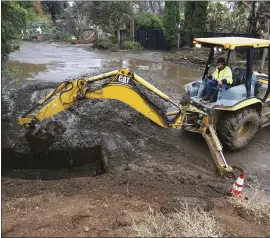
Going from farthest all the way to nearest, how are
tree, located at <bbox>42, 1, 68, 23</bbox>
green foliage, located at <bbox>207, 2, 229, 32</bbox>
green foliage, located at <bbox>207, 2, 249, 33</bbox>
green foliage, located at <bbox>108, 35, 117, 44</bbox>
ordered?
tree, located at <bbox>42, 1, 68, 23</bbox>
green foliage, located at <bbox>108, 35, 117, 44</bbox>
green foliage, located at <bbox>207, 2, 229, 32</bbox>
green foliage, located at <bbox>207, 2, 249, 33</bbox>

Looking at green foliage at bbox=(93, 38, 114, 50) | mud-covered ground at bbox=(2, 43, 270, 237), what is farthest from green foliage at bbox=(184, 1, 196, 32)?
mud-covered ground at bbox=(2, 43, 270, 237)

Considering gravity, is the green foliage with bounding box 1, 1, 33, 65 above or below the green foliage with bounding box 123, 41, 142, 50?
above

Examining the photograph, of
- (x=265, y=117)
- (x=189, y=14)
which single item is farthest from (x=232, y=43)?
(x=189, y=14)

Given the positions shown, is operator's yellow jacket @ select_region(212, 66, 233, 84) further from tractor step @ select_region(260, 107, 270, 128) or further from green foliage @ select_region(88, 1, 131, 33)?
green foliage @ select_region(88, 1, 131, 33)

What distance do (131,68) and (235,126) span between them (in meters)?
9.24

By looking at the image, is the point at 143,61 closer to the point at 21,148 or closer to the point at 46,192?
the point at 21,148

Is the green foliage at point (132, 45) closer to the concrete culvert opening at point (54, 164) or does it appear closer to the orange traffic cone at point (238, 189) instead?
the concrete culvert opening at point (54, 164)

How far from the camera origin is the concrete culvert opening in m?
6.68

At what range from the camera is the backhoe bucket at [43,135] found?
643cm

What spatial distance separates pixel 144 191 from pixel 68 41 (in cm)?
2191

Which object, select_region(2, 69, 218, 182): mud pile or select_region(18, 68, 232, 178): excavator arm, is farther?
select_region(2, 69, 218, 182): mud pile

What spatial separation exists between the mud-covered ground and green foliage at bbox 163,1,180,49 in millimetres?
11841

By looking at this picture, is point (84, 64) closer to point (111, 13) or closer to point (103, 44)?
point (103, 44)

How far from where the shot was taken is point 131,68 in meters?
15.7
